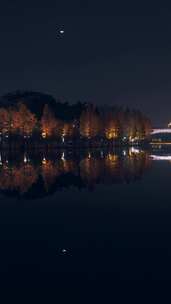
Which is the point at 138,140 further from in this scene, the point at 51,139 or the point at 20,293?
the point at 20,293

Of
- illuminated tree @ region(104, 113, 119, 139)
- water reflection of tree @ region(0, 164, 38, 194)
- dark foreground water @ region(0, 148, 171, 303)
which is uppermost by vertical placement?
illuminated tree @ region(104, 113, 119, 139)

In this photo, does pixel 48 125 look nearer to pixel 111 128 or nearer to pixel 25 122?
pixel 25 122

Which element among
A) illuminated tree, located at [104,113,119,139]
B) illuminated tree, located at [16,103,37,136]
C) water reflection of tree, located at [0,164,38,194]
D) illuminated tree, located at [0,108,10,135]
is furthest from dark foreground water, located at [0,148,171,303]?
illuminated tree, located at [104,113,119,139]

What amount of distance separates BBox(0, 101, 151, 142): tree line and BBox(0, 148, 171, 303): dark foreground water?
229ft

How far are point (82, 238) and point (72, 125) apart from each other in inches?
4112

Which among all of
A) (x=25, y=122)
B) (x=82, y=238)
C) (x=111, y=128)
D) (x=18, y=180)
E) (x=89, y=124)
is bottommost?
(x=82, y=238)

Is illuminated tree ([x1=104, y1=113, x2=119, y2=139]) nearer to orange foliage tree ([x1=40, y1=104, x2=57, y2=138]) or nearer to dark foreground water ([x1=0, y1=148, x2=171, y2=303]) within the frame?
orange foliage tree ([x1=40, y1=104, x2=57, y2=138])

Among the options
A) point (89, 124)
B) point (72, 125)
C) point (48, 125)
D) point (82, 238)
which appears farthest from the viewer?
point (72, 125)

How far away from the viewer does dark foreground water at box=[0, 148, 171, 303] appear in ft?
37.8

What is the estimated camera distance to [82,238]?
15.8m

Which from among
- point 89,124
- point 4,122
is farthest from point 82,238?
point 89,124

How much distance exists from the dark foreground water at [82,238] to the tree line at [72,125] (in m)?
69.9

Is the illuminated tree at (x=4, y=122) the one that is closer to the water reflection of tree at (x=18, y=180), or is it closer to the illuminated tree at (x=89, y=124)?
the illuminated tree at (x=89, y=124)

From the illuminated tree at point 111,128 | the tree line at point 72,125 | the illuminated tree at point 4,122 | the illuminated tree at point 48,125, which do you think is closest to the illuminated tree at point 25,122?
the tree line at point 72,125
